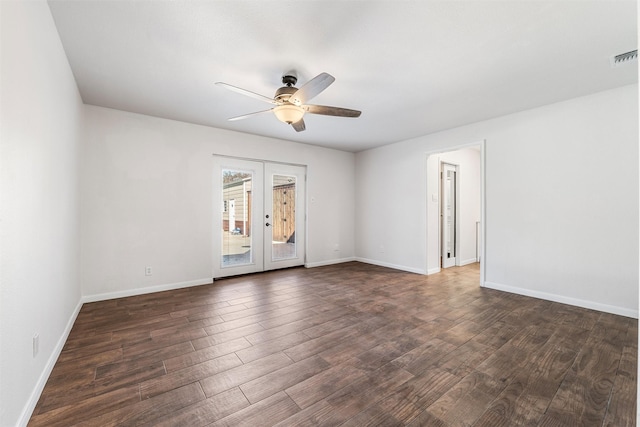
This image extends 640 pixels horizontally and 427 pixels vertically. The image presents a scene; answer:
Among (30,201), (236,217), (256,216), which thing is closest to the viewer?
(30,201)

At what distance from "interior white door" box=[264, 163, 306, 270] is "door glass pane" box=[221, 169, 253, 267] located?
1.13 ft

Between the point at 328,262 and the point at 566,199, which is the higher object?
the point at 566,199

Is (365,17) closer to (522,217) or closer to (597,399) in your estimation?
(597,399)

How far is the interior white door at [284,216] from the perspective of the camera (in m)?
5.33

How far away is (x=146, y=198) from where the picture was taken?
404 centimetres

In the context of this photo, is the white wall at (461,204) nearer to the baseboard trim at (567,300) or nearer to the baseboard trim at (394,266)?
the baseboard trim at (394,266)

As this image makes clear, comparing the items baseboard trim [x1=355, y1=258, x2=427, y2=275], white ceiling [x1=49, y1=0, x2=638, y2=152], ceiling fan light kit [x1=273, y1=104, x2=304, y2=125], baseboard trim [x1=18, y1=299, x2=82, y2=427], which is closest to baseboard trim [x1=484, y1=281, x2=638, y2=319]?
baseboard trim [x1=355, y1=258, x2=427, y2=275]

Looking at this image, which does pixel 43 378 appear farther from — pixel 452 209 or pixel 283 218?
pixel 452 209

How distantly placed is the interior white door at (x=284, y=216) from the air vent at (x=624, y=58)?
450 cm

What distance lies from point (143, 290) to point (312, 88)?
12.0 ft

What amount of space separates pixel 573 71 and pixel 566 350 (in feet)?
8.75

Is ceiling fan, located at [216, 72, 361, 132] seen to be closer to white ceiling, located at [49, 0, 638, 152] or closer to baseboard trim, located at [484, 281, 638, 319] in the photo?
white ceiling, located at [49, 0, 638, 152]

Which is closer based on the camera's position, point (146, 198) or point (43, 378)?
point (43, 378)

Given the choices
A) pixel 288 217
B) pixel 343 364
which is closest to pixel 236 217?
pixel 288 217
